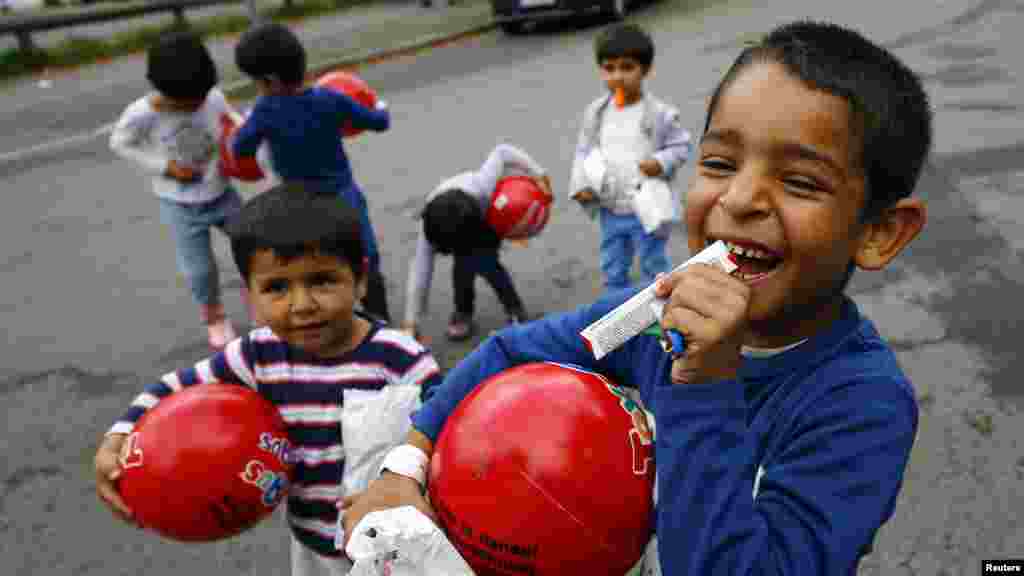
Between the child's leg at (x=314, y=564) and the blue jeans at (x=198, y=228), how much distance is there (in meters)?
2.74

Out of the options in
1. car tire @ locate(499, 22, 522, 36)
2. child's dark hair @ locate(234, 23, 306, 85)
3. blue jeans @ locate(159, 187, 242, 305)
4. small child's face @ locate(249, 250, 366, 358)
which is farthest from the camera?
car tire @ locate(499, 22, 522, 36)

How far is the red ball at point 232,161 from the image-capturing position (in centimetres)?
426

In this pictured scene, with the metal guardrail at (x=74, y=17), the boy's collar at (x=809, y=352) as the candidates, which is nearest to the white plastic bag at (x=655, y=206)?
the boy's collar at (x=809, y=352)

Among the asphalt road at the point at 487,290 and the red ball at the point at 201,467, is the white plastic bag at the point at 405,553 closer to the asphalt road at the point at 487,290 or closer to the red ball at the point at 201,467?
the red ball at the point at 201,467

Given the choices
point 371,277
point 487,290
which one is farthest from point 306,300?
point 487,290

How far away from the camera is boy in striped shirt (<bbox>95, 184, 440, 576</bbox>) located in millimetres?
2049

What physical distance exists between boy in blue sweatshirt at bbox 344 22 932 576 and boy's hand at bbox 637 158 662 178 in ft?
8.77

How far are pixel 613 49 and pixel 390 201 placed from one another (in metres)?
3.20

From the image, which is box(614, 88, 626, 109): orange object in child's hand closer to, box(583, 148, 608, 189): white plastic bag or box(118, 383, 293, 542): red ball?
box(583, 148, 608, 189): white plastic bag

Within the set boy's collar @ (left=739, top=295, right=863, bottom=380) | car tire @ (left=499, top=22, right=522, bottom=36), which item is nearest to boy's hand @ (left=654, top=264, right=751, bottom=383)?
boy's collar @ (left=739, top=295, right=863, bottom=380)

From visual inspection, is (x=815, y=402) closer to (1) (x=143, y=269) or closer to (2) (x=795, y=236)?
(2) (x=795, y=236)

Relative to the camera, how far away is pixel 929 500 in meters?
2.86

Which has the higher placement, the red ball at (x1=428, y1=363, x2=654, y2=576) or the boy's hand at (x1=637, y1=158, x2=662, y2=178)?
the red ball at (x1=428, y1=363, x2=654, y2=576)

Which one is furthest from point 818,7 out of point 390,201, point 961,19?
point 390,201
